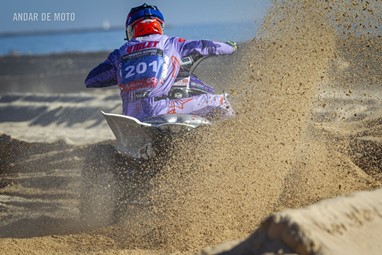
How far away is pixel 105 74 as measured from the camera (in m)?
7.19

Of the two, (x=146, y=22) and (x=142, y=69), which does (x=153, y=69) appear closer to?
(x=142, y=69)

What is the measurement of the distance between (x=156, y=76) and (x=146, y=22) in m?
0.72

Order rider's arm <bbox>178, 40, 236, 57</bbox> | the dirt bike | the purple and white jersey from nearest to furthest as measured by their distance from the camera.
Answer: the dirt bike < the purple and white jersey < rider's arm <bbox>178, 40, 236, 57</bbox>

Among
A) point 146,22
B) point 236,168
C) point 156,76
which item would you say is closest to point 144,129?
point 156,76

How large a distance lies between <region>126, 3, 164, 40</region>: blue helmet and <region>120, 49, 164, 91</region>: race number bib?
361 mm

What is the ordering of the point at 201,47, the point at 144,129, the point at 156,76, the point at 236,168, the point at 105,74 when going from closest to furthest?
the point at 144,129
the point at 236,168
the point at 156,76
the point at 201,47
the point at 105,74

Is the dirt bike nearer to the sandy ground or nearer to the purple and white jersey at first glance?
the sandy ground

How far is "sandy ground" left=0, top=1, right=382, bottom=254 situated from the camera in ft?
19.7

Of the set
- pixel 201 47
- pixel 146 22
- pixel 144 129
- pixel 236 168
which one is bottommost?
pixel 236 168

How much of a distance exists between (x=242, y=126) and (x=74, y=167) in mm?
3101

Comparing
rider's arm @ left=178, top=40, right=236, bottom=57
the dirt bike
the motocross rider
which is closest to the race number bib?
the motocross rider

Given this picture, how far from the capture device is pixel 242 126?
6.79 metres

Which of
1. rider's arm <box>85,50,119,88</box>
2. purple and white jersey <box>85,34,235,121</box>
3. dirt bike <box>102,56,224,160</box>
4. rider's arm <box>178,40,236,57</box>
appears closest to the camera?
dirt bike <box>102,56,224,160</box>

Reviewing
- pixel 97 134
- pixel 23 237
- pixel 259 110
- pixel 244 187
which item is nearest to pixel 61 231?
pixel 23 237
